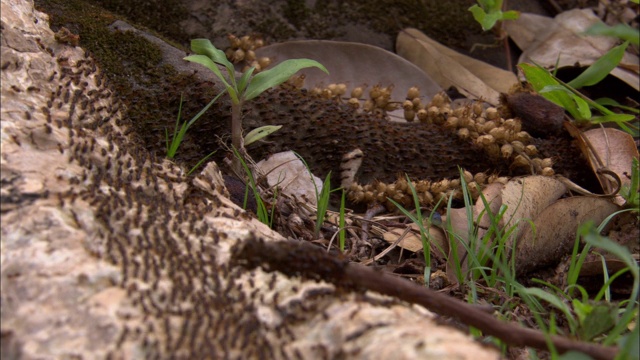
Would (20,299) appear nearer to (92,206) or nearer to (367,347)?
(92,206)

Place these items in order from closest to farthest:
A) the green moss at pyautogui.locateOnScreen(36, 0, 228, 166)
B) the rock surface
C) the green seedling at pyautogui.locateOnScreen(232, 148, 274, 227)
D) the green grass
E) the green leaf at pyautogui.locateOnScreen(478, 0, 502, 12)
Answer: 1. the rock surface
2. the green grass
3. the green seedling at pyautogui.locateOnScreen(232, 148, 274, 227)
4. the green moss at pyautogui.locateOnScreen(36, 0, 228, 166)
5. the green leaf at pyautogui.locateOnScreen(478, 0, 502, 12)

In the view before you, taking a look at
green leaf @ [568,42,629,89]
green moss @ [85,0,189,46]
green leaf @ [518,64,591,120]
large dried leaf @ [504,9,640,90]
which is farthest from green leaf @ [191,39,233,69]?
large dried leaf @ [504,9,640,90]

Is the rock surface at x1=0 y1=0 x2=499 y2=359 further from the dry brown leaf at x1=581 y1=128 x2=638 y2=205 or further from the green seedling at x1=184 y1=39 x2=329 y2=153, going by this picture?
the dry brown leaf at x1=581 y1=128 x2=638 y2=205

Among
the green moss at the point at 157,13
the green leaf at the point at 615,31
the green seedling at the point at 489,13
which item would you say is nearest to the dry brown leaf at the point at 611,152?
the green seedling at the point at 489,13

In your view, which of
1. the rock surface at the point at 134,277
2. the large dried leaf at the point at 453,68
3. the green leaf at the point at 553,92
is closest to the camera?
the rock surface at the point at 134,277

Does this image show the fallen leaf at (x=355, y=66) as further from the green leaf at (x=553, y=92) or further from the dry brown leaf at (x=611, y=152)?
the dry brown leaf at (x=611, y=152)

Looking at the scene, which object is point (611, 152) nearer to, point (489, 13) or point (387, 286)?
point (489, 13)

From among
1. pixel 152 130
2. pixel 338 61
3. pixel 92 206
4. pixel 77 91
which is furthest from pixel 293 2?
pixel 92 206
